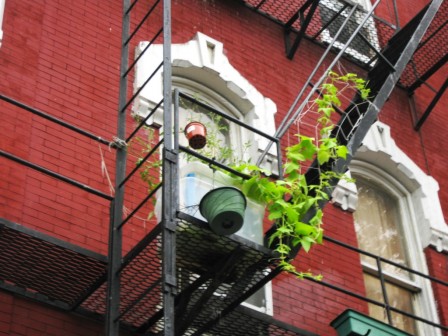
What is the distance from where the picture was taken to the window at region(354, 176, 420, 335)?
1176 cm

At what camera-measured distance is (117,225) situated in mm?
8859

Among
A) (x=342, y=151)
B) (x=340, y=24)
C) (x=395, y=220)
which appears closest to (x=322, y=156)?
(x=342, y=151)

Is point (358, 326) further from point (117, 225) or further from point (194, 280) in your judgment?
point (117, 225)

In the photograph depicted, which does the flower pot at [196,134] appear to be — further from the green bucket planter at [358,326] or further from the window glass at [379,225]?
the window glass at [379,225]

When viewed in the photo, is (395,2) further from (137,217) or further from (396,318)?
(137,217)

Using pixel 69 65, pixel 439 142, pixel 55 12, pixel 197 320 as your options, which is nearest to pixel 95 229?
pixel 197 320

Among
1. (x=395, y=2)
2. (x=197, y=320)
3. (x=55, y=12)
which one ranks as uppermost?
(x=395, y=2)

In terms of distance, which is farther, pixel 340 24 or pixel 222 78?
pixel 340 24

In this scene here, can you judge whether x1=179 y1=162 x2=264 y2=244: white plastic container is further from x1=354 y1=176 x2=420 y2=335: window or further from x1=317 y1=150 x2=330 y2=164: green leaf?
x1=354 y1=176 x2=420 y2=335: window

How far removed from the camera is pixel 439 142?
1388cm

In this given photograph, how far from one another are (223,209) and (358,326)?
7.41 feet

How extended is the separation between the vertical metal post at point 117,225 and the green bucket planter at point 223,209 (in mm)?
901

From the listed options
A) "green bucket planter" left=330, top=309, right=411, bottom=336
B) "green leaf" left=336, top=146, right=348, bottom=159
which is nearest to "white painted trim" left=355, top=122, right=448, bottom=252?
"green bucket planter" left=330, top=309, right=411, bottom=336

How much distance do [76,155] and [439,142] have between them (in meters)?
5.71
